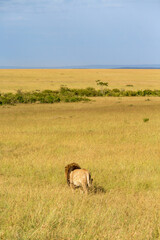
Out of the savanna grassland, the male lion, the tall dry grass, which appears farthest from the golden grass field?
the savanna grassland

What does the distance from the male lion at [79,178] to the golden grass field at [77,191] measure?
7.4 inches

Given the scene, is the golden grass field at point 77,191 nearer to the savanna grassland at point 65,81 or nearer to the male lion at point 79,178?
the male lion at point 79,178

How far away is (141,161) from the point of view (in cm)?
1116

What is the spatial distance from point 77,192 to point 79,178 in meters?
0.38

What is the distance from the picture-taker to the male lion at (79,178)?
249 inches

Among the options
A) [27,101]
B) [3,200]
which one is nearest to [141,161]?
Answer: [3,200]

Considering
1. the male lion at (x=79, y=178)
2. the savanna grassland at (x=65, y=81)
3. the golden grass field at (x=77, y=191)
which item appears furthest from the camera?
the savanna grassland at (x=65, y=81)

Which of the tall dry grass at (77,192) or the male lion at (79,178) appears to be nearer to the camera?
the tall dry grass at (77,192)

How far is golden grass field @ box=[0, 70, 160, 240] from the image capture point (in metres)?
4.49

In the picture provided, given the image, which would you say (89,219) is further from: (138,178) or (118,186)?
(138,178)

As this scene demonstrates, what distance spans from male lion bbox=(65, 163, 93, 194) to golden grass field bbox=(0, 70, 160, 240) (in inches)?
7.4

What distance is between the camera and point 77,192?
6641 mm

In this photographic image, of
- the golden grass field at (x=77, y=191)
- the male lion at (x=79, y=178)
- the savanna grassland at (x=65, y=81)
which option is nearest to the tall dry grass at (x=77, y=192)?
the golden grass field at (x=77, y=191)

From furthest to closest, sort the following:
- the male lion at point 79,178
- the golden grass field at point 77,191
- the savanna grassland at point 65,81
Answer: the savanna grassland at point 65,81 → the male lion at point 79,178 → the golden grass field at point 77,191
